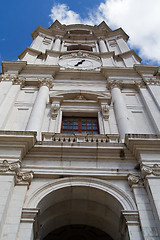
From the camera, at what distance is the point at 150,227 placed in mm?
7793

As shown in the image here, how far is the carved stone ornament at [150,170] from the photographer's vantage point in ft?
30.2

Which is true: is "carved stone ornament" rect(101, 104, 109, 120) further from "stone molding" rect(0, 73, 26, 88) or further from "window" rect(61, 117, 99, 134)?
"stone molding" rect(0, 73, 26, 88)

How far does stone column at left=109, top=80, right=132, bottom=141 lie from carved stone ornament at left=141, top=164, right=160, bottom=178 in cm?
262

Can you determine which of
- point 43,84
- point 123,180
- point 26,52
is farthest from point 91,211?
point 26,52

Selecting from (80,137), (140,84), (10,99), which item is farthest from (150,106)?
(10,99)

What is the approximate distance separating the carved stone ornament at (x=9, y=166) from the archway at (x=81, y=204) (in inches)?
44.7

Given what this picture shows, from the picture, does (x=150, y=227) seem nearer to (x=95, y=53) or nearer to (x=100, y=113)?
(x=100, y=113)

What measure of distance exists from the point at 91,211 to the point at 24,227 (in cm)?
303

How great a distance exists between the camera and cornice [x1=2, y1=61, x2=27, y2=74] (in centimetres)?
1850

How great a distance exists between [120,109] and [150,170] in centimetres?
552

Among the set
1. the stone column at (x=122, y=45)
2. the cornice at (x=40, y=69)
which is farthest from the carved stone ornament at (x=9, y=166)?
the stone column at (x=122, y=45)

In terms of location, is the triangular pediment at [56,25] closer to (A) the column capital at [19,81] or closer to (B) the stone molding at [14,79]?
(B) the stone molding at [14,79]

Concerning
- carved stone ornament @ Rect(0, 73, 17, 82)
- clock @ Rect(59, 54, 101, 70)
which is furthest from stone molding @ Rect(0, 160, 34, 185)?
clock @ Rect(59, 54, 101, 70)

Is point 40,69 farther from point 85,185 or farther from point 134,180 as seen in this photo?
point 134,180
